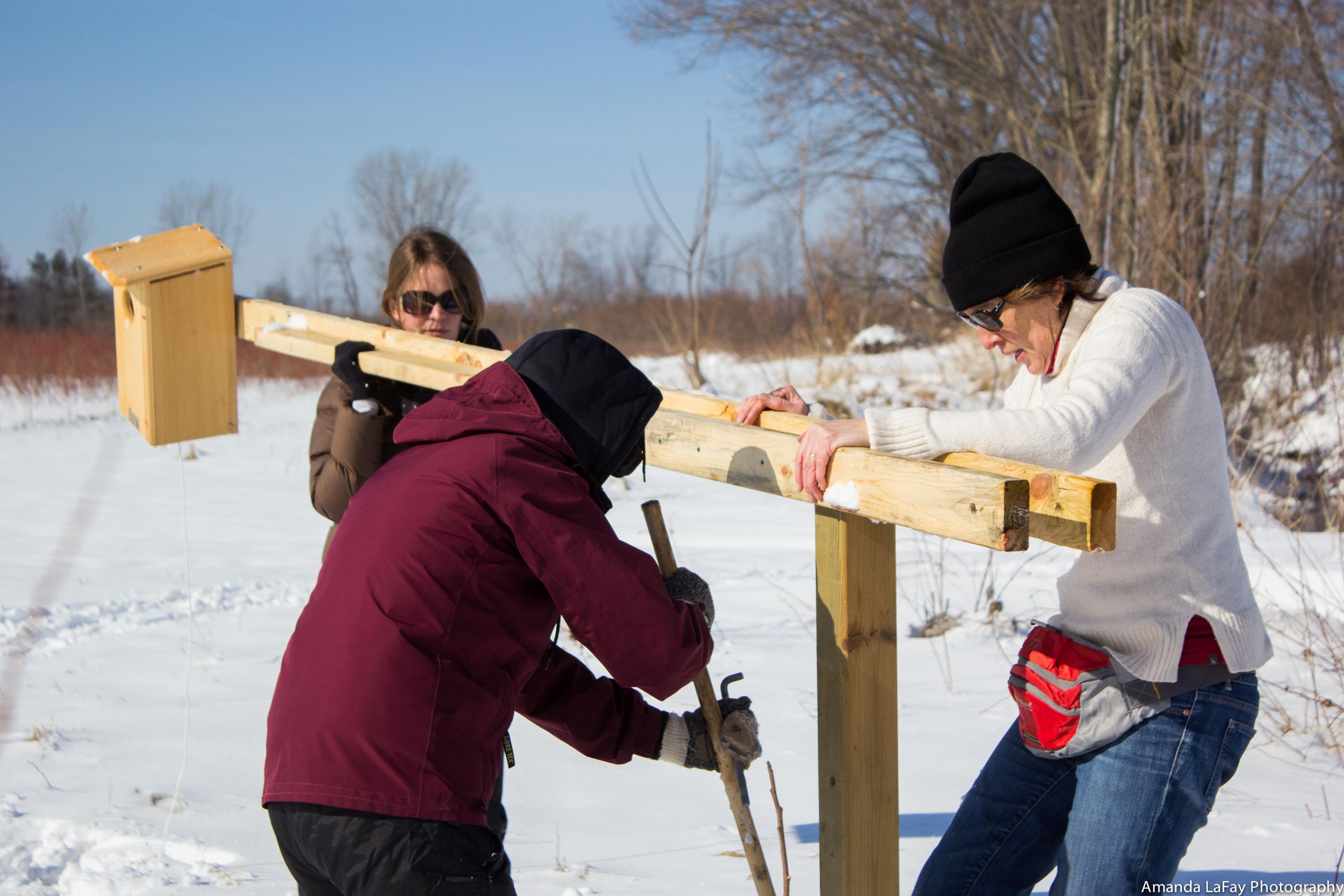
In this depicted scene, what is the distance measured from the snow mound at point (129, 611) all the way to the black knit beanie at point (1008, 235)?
4.97 metres

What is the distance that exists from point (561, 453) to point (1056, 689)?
109cm

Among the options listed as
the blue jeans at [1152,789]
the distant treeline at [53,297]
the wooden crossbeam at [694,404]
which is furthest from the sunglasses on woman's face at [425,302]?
the distant treeline at [53,297]

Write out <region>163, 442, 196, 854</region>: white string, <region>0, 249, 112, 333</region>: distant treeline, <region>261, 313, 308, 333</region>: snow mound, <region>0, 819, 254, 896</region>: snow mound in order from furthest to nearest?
<region>0, 249, 112, 333</region>: distant treeline < <region>261, 313, 308, 333</region>: snow mound < <region>163, 442, 196, 854</region>: white string < <region>0, 819, 254, 896</region>: snow mound

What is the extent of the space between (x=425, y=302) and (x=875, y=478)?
6.99 feet

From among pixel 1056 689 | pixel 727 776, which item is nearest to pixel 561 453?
pixel 727 776

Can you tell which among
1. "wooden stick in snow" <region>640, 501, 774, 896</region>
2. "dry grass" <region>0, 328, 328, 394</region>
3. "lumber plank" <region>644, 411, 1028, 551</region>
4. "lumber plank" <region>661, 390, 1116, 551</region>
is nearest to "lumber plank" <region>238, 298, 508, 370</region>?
"lumber plank" <region>644, 411, 1028, 551</region>

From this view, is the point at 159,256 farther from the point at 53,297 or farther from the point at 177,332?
the point at 53,297

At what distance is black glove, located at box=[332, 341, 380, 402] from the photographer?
10.2 feet

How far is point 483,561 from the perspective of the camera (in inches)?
66.7

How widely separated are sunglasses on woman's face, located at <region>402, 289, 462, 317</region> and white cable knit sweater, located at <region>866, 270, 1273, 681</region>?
79.9 inches

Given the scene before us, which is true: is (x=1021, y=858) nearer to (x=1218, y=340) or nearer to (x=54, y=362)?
(x=1218, y=340)

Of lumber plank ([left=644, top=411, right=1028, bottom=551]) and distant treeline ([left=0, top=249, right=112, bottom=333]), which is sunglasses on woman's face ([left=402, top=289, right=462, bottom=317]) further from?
distant treeline ([left=0, top=249, right=112, bottom=333])

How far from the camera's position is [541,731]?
4273mm

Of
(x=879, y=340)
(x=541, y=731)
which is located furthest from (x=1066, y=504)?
(x=879, y=340)
